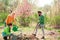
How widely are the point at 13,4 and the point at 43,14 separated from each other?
45 centimetres

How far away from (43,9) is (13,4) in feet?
1.42

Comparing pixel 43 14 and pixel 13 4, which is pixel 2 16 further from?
pixel 43 14

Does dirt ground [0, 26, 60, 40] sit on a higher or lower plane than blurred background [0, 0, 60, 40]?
lower

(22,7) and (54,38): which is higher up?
(22,7)

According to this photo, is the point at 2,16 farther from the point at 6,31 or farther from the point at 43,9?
the point at 43,9

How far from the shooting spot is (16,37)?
316 cm

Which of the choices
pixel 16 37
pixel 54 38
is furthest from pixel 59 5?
pixel 16 37

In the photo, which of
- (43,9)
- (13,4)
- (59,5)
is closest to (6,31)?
(13,4)

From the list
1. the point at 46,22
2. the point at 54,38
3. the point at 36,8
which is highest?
the point at 36,8

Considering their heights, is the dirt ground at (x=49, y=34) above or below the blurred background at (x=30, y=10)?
below

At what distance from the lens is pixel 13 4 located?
3180 mm

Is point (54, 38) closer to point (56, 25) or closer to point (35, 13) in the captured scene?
point (56, 25)

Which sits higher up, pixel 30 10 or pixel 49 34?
pixel 30 10

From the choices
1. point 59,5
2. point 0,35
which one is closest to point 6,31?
point 0,35
